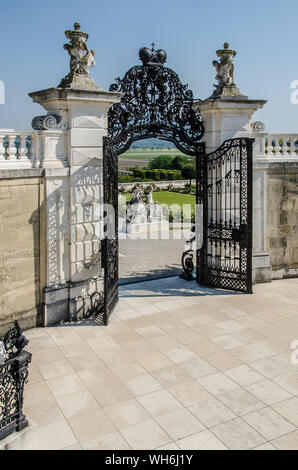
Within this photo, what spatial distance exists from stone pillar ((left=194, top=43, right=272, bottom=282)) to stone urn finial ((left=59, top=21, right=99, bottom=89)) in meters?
2.70

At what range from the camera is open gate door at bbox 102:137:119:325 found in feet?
28.1

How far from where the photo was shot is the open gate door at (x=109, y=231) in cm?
856

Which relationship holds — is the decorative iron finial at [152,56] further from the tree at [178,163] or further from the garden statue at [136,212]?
the tree at [178,163]

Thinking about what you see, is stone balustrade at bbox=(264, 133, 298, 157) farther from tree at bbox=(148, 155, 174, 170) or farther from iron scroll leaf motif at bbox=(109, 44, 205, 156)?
tree at bbox=(148, 155, 174, 170)

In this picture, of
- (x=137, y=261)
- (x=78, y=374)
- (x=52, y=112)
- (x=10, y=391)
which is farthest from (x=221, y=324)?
(x=137, y=261)

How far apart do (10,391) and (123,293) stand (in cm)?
532

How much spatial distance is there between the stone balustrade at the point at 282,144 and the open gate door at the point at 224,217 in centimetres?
79

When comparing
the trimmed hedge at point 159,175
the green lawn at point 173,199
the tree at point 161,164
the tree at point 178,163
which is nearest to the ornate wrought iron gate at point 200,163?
the green lawn at point 173,199

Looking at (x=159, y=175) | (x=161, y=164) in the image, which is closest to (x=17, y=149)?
(x=159, y=175)

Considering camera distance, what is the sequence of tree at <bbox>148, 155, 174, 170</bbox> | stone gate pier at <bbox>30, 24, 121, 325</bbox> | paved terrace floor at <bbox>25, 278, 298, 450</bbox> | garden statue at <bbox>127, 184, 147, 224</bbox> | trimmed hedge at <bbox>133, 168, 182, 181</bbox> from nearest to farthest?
paved terrace floor at <bbox>25, 278, 298, 450</bbox> < stone gate pier at <bbox>30, 24, 121, 325</bbox> < garden statue at <bbox>127, 184, 147, 224</bbox> < trimmed hedge at <bbox>133, 168, 182, 181</bbox> < tree at <bbox>148, 155, 174, 170</bbox>

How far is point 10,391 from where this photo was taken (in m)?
5.43

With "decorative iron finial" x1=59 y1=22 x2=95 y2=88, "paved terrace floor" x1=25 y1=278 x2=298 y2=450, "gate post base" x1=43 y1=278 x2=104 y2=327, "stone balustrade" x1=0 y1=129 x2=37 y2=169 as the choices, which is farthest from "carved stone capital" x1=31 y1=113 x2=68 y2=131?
"paved terrace floor" x1=25 y1=278 x2=298 y2=450

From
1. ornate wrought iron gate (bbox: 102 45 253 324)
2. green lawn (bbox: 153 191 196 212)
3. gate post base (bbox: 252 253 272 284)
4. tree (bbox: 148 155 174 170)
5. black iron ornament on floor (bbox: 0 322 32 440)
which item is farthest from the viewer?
tree (bbox: 148 155 174 170)

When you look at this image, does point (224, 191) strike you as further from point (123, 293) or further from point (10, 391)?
point (10, 391)
